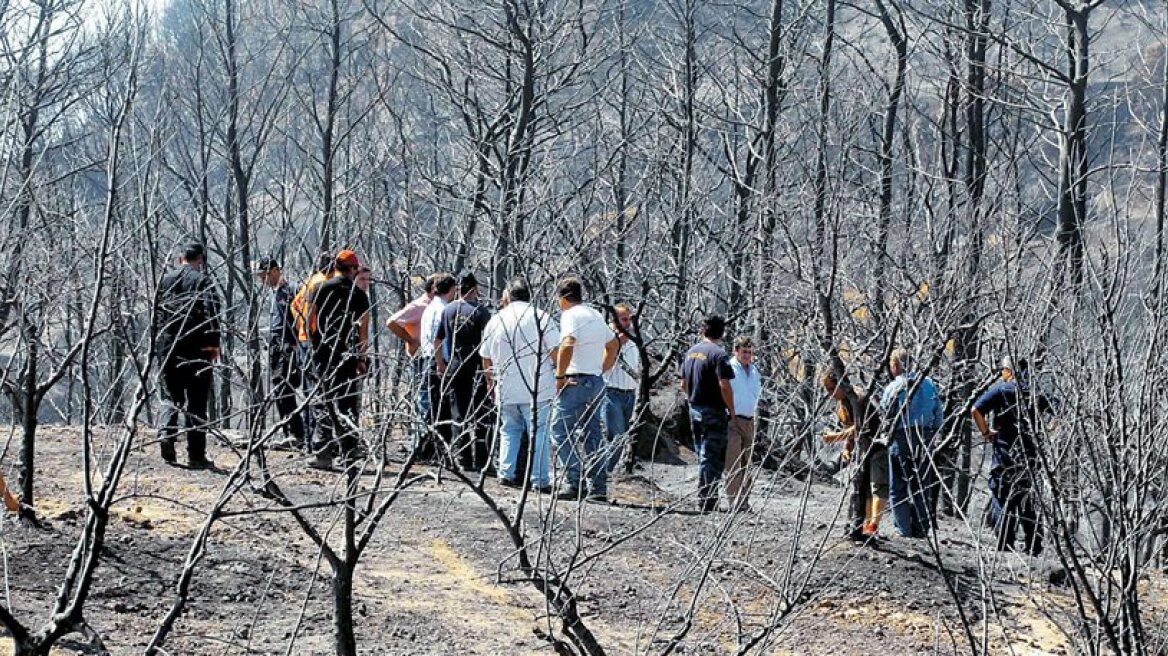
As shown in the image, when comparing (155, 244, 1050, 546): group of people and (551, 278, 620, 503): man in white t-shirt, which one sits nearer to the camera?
(155, 244, 1050, 546): group of people

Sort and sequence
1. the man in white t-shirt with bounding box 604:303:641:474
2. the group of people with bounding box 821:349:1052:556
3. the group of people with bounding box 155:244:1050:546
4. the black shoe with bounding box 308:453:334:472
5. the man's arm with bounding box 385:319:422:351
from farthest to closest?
1. the man in white t-shirt with bounding box 604:303:641:474
2. the man's arm with bounding box 385:319:422:351
3. the black shoe with bounding box 308:453:334:472
4. the group of people with bounding box 155:244:1050:546
5. the group of people with bounding box 821:349:1052:556

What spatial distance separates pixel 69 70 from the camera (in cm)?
1850

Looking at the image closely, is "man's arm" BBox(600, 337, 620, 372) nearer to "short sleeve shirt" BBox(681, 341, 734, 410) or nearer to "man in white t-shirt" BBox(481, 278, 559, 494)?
"man in white t-shirt" BBox(481, 278, 559, 494)

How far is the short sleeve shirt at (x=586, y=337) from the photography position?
10.9 metres

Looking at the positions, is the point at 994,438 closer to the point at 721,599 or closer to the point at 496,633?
the point at 721,599

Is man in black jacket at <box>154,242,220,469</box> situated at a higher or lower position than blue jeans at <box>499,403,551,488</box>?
higher

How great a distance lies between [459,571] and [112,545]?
2026 millimetres

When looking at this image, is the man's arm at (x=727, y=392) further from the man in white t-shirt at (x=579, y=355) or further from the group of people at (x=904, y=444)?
the man in white t-shirt at (x=579, y=355)

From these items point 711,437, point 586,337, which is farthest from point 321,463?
point 711,437

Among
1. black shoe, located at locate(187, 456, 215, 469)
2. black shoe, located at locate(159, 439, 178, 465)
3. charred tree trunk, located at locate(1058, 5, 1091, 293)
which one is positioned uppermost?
charred tree trunk, located at locate(1058, 5, 1091, 293)

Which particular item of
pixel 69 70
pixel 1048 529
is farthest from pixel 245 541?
pixel 69 70

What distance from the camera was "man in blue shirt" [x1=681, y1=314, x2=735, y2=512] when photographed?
11414 millimetres

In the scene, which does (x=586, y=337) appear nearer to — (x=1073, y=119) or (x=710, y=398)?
(x=710, y=398)

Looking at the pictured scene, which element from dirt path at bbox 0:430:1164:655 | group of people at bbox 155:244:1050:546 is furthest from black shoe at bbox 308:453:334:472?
dirt path at bbox 0:430:1164:655
